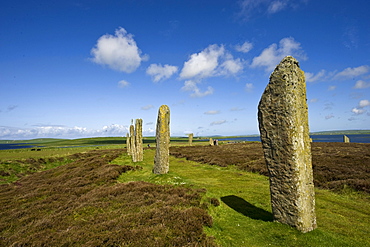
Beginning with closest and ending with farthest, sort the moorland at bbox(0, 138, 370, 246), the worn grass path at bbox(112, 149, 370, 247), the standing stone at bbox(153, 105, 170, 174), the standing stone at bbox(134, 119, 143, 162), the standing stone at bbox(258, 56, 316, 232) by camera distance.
→ the moorland at bbox(0, 138, 370, 246)
the worn grass path at bbox(112, 149, 370, 247)
the standing stone at bbox(258, 56, 316, 232)
the standing stone at bbox(153, 105, 170, 174)
the standing stone at bbox(134, 119, 143, 162)

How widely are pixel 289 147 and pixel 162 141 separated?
37.5 feet

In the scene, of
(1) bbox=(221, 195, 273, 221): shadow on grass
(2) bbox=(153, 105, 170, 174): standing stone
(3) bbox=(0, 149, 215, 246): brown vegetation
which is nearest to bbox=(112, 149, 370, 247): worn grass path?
(1) bbox=(221, 195, 273, 221): shadow on grass

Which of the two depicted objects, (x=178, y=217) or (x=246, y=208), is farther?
(x=246, y=208)

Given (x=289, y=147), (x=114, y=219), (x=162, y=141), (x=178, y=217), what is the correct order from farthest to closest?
(x=162, y=141) < (x=114, y=219) < (x=178, y=217) < (x=289, y=147)

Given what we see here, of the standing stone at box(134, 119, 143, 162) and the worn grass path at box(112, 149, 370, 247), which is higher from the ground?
the standing stone at box(134, 119, 143, 162)

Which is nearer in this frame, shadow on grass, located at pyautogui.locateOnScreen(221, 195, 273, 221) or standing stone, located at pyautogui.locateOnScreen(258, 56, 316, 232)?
standing stone, located at pyautogui.locateOnScreen(258, 56, 316, 232)

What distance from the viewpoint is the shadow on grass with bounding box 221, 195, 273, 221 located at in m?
8.10

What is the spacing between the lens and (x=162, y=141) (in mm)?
16578

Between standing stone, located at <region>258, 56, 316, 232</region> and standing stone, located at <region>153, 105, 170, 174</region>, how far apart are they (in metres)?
10.5

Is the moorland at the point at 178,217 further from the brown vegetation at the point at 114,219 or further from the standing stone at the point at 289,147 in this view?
the standing stone at the point at 289,147

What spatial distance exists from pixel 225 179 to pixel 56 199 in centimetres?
1184

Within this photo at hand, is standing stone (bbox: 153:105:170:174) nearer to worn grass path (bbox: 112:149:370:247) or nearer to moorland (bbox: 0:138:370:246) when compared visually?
moorland (bbox: 0:138:370:246)

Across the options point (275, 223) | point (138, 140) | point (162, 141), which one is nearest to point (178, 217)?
point (275, 223)

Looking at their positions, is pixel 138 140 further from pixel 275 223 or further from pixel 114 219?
pixel 275 223
